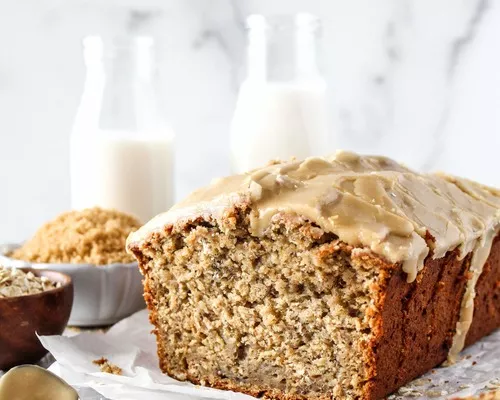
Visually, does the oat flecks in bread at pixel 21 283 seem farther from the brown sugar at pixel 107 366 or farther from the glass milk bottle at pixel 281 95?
the glass milk bottle at pixel 281 95

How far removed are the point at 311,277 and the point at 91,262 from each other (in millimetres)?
1275

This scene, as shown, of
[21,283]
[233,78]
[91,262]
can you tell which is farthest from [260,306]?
[233,78]

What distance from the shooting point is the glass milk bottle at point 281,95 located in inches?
160

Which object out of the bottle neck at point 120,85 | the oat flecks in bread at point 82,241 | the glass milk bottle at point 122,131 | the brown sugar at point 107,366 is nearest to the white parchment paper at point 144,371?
the brown sugar at point 107,366

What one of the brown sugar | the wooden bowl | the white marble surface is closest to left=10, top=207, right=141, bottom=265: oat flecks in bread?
the wooden bowl

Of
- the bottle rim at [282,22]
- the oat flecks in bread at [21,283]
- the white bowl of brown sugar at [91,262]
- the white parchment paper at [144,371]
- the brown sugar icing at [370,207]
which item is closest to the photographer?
the brown sugar icing at [370,207]

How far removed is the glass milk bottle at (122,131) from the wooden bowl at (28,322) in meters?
1.41

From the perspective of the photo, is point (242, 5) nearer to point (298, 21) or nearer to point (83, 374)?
point (298, 21)

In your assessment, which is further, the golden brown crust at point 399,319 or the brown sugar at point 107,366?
the brown sugar at point 107,366

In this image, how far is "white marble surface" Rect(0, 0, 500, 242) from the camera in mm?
5332

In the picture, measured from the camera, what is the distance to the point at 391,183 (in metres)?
2.70

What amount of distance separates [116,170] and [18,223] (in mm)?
2065

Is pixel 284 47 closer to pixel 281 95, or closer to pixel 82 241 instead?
pixel 281 95

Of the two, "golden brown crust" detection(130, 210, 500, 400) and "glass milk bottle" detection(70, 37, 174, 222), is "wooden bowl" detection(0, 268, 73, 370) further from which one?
"glass milk bottle" detection(70, 37, 174, 222)
